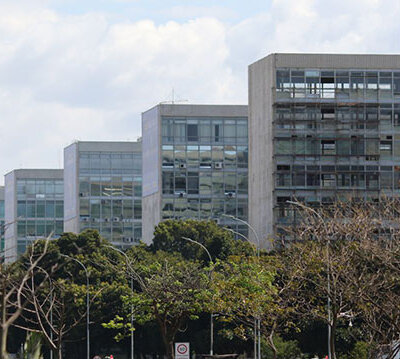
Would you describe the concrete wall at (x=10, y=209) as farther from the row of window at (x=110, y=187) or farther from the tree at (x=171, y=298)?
the tree at (x=171, y=298)

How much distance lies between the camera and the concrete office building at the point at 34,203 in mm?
161625

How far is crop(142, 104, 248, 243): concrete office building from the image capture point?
122 meters

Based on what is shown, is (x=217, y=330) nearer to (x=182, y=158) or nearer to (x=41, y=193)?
(x=182, y=158)

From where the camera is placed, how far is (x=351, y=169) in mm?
102375

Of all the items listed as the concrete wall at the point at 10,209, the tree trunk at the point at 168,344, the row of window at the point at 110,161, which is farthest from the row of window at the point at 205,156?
the tree trunk at the point at 168,344

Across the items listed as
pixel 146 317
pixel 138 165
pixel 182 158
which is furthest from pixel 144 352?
pixel 138 165

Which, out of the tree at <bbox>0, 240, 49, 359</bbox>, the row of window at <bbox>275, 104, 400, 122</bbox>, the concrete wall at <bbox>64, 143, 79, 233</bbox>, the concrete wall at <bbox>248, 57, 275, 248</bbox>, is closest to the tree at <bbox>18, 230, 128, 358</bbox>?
the concrete wall at <bbox>248, 57, 275, 248</bbox>

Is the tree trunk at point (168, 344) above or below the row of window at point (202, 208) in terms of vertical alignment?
below

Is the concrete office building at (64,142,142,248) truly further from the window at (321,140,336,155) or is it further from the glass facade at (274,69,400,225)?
the window at (321,140,336,155)

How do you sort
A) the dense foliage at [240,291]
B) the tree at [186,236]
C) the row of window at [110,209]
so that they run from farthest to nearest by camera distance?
1. the row of window at [110,209]
2. the tree at [186,236]
3. the dense foliage at [240,291]

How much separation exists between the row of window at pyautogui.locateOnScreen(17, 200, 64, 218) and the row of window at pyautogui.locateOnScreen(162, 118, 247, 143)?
42.6 meters

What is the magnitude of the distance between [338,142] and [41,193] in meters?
71.1

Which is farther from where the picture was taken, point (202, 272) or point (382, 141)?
point (382, 141)

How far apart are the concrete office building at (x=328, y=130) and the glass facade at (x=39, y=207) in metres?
63.5
